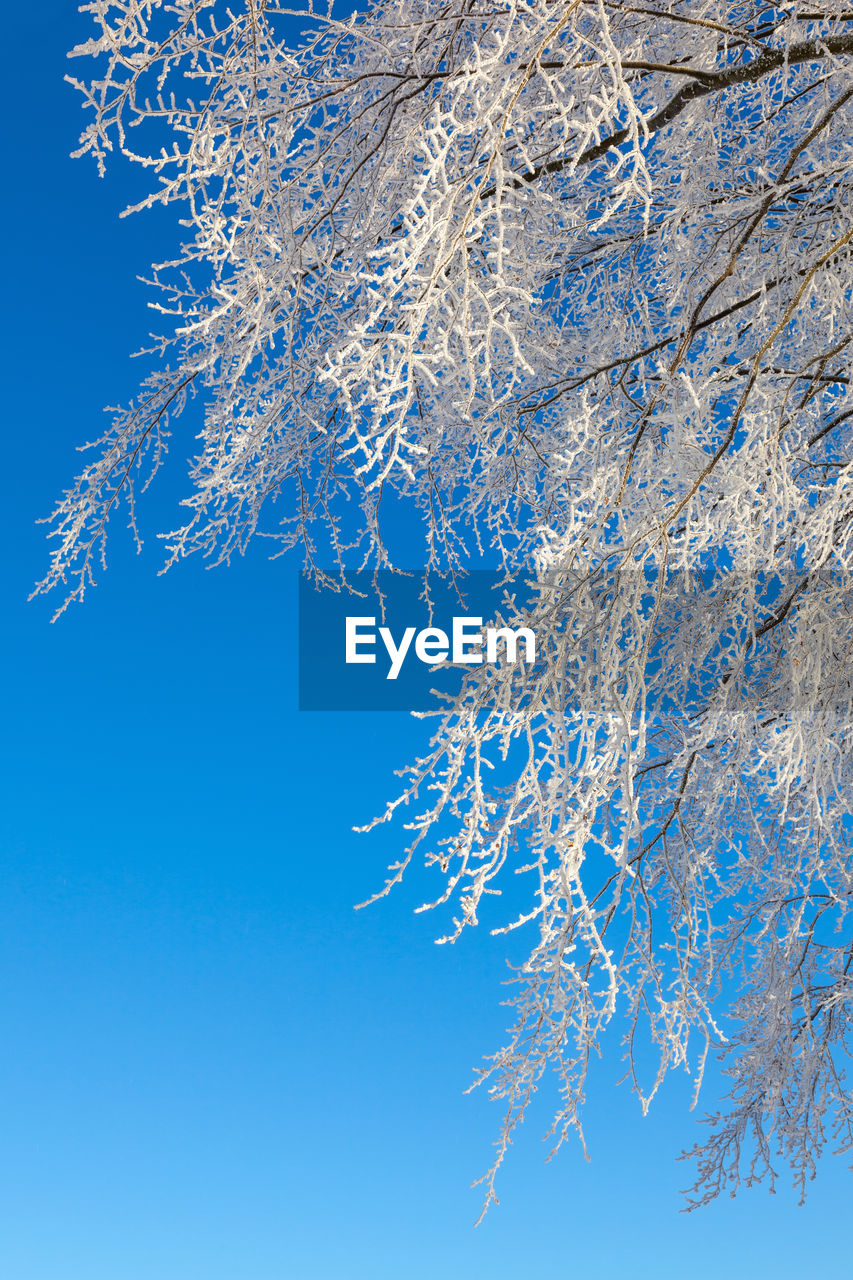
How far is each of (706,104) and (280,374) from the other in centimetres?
199

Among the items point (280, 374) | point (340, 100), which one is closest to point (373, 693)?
point (280, 374)

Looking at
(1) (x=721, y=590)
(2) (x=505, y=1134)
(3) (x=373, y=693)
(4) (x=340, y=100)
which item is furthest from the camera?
(3) (x=373, y=693)

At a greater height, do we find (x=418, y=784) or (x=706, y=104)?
(x=706, y=104)

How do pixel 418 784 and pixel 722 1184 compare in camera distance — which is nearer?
pixel 418 784

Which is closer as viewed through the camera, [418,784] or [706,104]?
[418,784]

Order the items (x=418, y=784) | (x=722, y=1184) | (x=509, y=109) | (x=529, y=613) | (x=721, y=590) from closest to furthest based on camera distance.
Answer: (x=509, y=109) < (x=418, y=784) < (x=529, y=613) < (x=721, y=590) < (x=722, y=1184)

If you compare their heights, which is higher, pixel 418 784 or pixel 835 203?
pixel 835 203

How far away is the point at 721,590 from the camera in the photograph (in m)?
4.29

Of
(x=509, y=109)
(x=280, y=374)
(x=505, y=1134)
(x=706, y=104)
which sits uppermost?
(x=706, y=104)

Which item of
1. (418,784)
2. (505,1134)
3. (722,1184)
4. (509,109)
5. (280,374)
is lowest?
(722,1184)

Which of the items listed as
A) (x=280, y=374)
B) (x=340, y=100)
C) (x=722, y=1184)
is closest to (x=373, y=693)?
(x=722, y=1184)

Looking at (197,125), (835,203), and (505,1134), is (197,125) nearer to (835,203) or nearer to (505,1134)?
(835,203)

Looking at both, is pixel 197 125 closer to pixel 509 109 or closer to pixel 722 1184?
pixel 509 109

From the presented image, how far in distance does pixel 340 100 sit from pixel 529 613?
7.30ft
